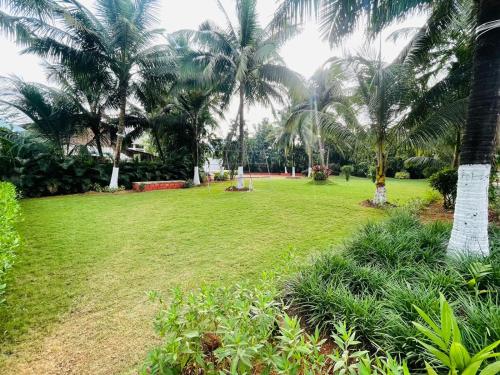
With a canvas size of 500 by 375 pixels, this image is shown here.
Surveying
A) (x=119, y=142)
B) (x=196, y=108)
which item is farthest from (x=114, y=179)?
(x=196, y=108)

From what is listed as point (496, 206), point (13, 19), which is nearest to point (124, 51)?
point (13, 19)

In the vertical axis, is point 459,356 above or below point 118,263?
above

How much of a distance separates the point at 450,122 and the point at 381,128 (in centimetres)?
188

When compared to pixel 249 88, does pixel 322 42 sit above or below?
below

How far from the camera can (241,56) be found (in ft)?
36.1

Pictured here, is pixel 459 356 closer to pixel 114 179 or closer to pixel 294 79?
pixel 294 79

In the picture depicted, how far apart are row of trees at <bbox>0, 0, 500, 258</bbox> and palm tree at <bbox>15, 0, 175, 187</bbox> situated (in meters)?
0.05

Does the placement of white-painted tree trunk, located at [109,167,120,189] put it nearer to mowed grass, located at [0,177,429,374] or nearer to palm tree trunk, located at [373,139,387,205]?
mowed grass, located at [0,177,429,374]

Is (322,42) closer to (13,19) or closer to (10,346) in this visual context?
(10,346)

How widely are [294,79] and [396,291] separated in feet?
37.0

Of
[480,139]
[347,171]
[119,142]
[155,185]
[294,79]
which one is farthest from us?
[347,171]

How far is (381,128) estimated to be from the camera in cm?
802

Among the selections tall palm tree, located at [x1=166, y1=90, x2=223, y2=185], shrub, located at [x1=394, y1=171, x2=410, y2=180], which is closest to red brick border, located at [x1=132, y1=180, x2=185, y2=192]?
tall palm tree, located at [x1=166, y1=90, x2=223, y2=185]

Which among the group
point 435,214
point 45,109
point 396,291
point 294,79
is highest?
point 294,79
